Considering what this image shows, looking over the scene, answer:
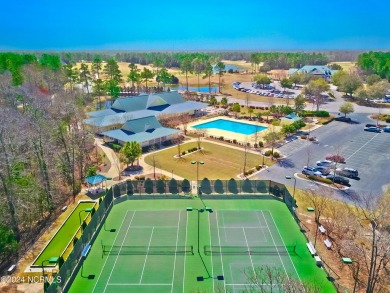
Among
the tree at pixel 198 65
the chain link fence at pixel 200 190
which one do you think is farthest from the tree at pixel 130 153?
the tree at pixel 198 65

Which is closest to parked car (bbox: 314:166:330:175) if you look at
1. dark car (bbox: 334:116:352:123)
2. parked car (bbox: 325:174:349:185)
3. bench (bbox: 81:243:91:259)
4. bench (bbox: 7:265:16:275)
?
parked car (bbox: 325:174:349:185)

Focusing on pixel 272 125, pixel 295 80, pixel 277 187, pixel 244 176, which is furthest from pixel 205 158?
pixel 295 80

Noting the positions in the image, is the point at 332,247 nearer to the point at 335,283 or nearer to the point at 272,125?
the point at 335,283

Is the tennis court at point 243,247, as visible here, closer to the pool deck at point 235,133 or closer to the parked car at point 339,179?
the parked car at point 339,179

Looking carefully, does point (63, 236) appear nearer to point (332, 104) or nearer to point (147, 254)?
point (147, 254)

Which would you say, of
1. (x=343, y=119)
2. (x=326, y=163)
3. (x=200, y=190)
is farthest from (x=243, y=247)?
(x=343, y=119)

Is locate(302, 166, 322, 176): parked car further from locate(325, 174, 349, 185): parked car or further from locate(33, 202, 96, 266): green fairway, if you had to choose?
locate(33, 202, 96, 266): green fairway
